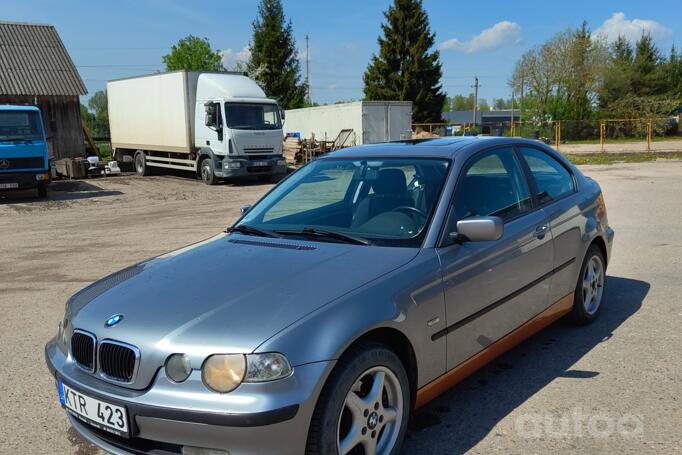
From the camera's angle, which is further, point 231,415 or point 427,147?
point 427,147

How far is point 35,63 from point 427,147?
27.1 meters

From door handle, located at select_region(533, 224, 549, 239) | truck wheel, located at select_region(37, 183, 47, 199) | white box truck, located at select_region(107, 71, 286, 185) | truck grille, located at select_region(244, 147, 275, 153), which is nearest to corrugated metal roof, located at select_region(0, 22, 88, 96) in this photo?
white box truck, located at select_region(107, 71, 286, 185)

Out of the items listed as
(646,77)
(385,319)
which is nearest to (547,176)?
(385,319)

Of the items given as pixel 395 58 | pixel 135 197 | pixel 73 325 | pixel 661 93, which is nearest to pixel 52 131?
pixel 135 197

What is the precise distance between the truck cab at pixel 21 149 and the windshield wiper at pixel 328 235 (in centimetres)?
1480

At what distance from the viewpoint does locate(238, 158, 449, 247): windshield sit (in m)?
3.55

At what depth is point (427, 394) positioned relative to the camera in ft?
10.4

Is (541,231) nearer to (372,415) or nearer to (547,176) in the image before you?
(547,176)

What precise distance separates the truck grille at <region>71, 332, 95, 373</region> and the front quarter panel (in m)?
0.88

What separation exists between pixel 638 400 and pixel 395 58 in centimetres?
4817

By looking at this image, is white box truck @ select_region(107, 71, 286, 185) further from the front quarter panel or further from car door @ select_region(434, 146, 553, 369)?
the front quarter panel

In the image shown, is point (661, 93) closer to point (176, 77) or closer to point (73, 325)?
point (176, 77)

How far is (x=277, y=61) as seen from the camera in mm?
53469

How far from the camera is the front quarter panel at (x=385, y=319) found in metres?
2.49
